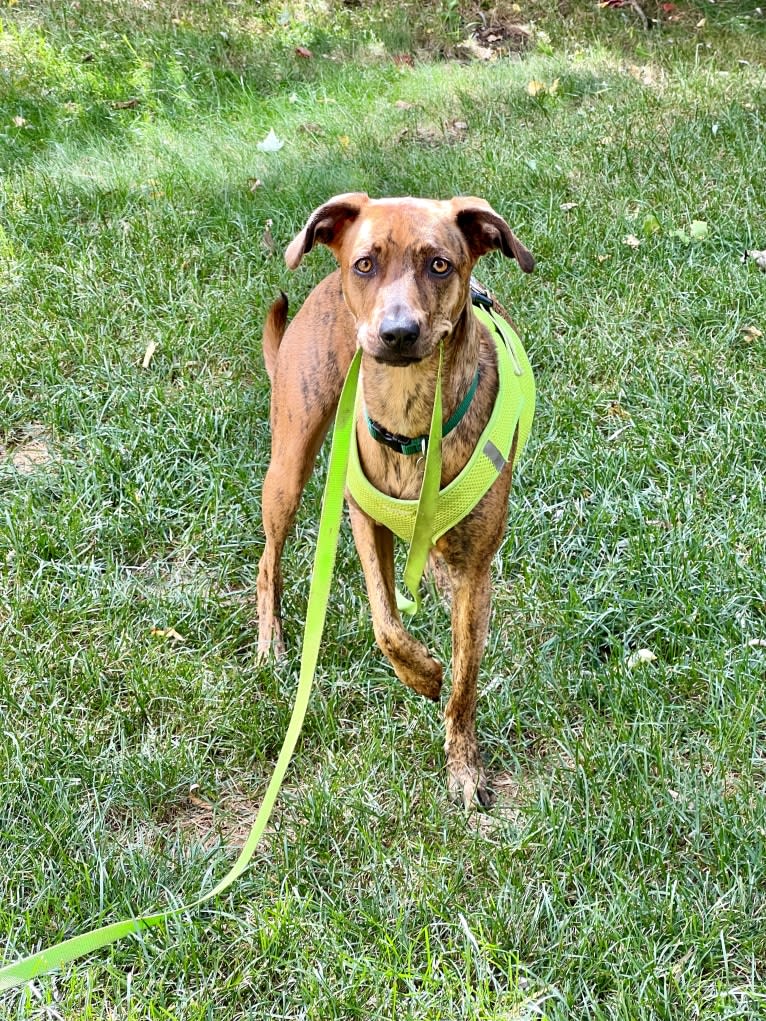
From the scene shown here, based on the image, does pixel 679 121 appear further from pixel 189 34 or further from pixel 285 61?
pixel 189 34

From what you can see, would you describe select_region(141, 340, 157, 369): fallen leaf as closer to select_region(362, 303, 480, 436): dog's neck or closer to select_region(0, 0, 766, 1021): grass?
select_region(0, 0, 766, 1021): grass

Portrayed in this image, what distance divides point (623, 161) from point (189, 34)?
402 centimetres

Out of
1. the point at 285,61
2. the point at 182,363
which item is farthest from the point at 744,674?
the point at 285,61

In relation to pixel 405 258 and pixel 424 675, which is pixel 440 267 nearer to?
pixel 405 258

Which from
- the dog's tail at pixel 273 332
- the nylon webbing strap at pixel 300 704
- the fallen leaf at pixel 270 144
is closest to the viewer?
the nylon webbing strap at pixel 300 704

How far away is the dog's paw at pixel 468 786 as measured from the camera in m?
3.12

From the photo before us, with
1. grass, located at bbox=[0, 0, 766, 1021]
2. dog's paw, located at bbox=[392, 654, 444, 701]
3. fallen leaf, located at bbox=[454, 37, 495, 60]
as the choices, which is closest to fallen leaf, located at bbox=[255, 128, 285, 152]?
grass, located at bbox=[0, 0, 766, 1021]

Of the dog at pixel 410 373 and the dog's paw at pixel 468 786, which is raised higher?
the dog at pixel 410 373

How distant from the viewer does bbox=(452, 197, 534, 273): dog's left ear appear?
278 centimetres

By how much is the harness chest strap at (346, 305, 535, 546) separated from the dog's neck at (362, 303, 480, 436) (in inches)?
4.8

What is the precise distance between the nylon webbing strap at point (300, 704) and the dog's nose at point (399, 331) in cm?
16

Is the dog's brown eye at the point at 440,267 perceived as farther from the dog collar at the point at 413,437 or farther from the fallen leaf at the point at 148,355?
the fallen leaf at the point at 148,355

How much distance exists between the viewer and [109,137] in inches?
277

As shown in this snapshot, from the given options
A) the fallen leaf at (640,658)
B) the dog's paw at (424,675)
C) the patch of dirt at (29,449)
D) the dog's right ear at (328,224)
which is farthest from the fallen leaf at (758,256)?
the patch of dirt at (29,449)
